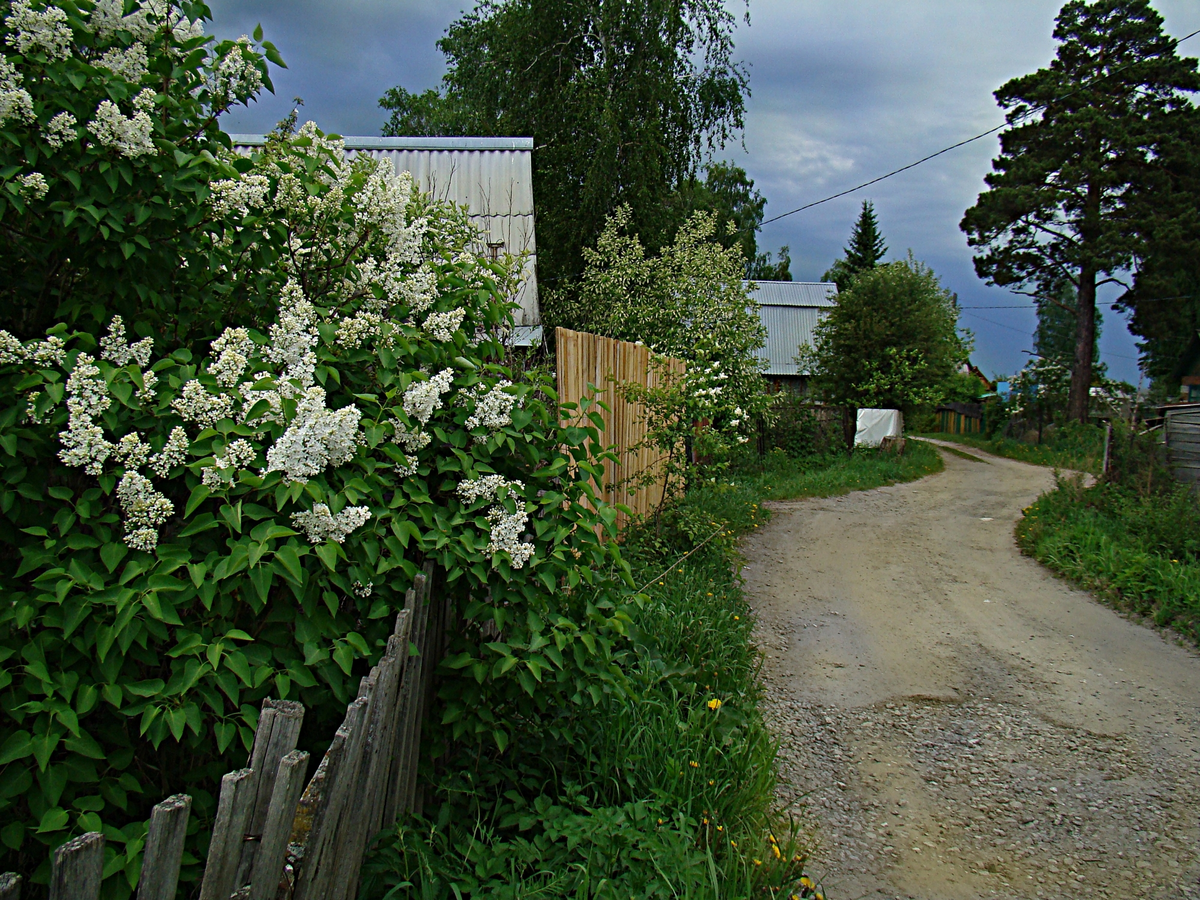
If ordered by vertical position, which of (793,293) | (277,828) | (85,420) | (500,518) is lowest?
(277,828)

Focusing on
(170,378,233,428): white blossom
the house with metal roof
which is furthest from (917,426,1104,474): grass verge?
(170,378,233,428): white blossom

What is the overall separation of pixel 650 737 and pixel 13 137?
9.82ft

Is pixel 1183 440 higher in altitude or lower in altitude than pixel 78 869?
higher

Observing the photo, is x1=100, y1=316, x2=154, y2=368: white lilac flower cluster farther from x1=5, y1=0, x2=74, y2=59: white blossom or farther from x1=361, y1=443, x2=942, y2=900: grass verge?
x1=361, y1=443, x2=942, y2=900: grass verge

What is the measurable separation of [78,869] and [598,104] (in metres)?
16.0

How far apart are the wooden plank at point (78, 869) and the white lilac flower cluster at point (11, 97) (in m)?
1.76

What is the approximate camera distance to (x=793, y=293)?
39.8 m

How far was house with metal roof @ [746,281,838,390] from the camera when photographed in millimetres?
37000

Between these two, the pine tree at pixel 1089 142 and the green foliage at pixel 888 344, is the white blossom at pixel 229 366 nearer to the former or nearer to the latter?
the green foliage at pixel 888 344

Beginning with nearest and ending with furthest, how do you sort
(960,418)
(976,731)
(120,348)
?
(120,348)
(976,731)
(960,418)

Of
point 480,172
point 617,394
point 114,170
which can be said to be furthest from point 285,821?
point 480,172

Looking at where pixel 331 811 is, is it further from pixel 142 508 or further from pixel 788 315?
pixel 788 315

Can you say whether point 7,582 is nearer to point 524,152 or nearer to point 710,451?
point 710,451

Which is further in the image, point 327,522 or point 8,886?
point 327,522
